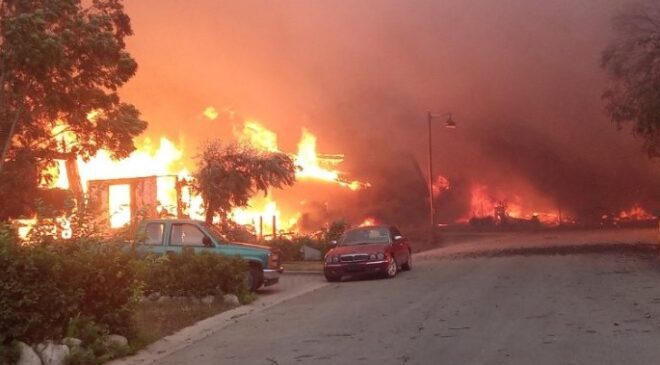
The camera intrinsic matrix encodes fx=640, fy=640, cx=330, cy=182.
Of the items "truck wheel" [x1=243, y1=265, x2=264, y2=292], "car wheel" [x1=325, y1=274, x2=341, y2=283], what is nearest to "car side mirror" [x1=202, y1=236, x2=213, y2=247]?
"truck wheel" [x1=243, y1=265, x2=264, y2=292]

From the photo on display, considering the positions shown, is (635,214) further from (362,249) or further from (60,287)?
(60,287)

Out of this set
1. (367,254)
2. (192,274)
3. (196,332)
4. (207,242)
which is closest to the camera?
(196,332)

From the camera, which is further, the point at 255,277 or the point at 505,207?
the point at 505,207

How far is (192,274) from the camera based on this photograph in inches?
498

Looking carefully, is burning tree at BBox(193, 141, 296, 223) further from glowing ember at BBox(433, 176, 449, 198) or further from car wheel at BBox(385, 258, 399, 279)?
glowing ember at BBox(433, 176, 449, 198)

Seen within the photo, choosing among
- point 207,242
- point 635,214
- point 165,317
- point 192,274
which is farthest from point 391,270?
point 635,214

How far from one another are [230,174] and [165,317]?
56.1 ft

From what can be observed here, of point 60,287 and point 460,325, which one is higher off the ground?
point 60,287

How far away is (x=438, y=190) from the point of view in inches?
2516

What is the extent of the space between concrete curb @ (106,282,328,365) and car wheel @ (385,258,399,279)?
3438 millimetres

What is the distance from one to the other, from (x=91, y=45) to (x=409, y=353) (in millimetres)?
19515

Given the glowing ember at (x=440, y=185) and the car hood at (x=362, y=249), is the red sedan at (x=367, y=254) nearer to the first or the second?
the car hood at (x=362, y=249)

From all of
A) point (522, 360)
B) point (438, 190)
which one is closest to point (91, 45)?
point (522, 360)

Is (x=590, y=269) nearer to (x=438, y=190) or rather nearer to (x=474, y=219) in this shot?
(x=474, y=219)
